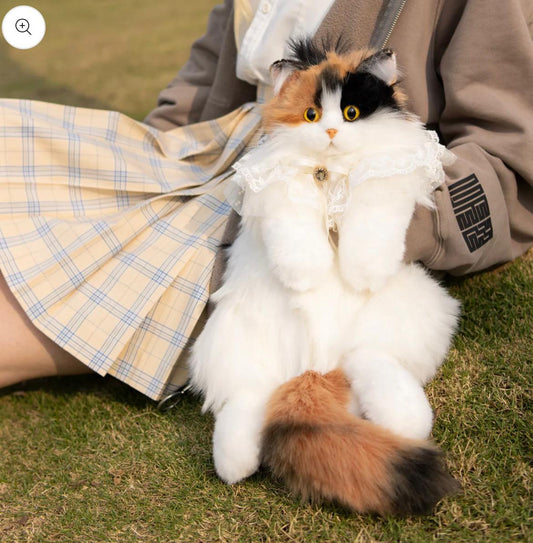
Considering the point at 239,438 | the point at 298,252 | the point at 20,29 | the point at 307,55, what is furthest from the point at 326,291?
the point at 20,29

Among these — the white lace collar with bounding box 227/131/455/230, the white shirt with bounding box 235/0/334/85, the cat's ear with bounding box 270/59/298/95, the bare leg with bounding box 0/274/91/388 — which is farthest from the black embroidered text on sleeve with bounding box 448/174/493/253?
the bare leg with bounding box 0/274/91/388

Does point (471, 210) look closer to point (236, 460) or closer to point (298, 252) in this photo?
point (298, 252)

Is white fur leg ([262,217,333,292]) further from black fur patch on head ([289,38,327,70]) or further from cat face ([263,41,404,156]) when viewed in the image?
black fur patch on head ([289,38,327,70])

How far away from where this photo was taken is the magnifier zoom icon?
2035mm

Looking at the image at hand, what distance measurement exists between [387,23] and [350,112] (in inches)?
14.2

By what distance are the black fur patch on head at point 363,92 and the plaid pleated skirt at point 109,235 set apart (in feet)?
1.40

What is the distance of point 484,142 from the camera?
1.16 metres

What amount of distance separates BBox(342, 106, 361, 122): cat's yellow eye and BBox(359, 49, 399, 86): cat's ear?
0.21ft

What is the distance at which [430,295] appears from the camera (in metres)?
1.05

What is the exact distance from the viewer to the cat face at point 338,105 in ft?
3.04

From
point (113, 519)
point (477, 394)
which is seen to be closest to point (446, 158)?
point (477, 394)

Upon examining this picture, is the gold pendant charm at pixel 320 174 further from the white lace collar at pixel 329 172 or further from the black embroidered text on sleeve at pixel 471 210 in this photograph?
the black embroidered text on sleeve at pixel 471 210

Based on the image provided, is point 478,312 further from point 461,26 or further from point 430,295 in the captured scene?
point 461,26

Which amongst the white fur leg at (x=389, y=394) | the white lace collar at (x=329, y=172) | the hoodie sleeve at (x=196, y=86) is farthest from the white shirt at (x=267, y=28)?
the white fur leg at (x=389, y=394)
